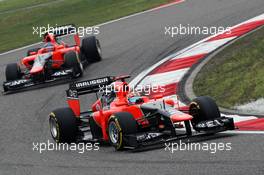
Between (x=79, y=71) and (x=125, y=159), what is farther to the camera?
(x=79, y=71)

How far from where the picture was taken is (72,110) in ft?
43.1

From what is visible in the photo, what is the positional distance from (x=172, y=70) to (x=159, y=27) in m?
7.40

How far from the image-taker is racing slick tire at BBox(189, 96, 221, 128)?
11.7m

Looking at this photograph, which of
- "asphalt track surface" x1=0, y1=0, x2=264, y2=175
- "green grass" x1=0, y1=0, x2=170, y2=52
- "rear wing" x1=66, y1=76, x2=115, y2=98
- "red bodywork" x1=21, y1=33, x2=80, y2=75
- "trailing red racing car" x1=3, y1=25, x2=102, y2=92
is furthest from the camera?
"green grass" x1=0, y1=0, x2=170, y2=52

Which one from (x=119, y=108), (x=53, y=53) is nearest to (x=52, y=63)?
(x=53, y=53)

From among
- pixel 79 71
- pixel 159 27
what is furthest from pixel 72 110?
pixel 159 27

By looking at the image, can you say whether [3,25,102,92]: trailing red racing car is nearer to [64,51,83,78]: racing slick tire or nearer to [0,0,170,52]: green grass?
[64,51,83,78]: racing slick tire

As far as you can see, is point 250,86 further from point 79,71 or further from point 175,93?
point 79,71

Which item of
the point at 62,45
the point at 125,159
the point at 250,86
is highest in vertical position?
the point at 62,45
